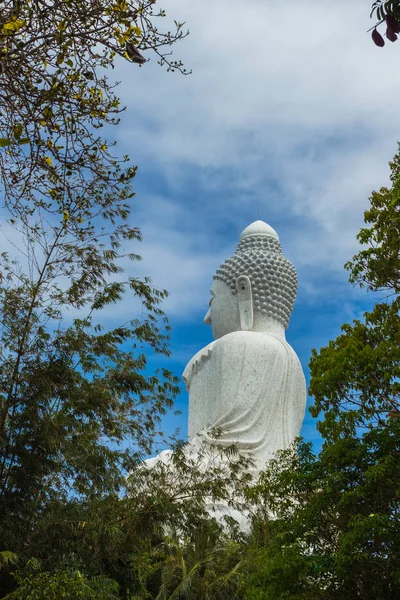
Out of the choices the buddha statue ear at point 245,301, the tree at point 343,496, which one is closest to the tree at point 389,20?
the tree at point 343,496

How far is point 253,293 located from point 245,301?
19cm

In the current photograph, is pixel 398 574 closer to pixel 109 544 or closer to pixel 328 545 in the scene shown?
pixel 328 545

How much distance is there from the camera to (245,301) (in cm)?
1350

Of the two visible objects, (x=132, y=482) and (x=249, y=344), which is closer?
(x=132, y=482)

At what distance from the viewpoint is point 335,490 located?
6688mm

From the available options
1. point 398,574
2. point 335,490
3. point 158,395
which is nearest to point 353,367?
point 335,490

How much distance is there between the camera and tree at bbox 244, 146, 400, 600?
6230 millimetres

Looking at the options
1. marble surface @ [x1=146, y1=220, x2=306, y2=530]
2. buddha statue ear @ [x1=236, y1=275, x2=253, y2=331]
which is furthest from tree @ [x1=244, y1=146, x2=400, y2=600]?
buddha statue ear @ [x1=236, y1=275, x2=253, y2=331]

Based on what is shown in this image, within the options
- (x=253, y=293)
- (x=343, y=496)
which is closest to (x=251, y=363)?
(x=253, y=293)

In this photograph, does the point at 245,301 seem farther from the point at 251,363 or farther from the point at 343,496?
the point at 343,496

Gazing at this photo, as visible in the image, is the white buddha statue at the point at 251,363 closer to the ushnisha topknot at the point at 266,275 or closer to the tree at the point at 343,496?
the ushnisha topknot at the point at 266,275

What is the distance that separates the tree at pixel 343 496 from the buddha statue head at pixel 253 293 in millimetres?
5557

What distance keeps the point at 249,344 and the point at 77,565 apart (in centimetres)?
528

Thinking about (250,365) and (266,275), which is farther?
(266,275)
